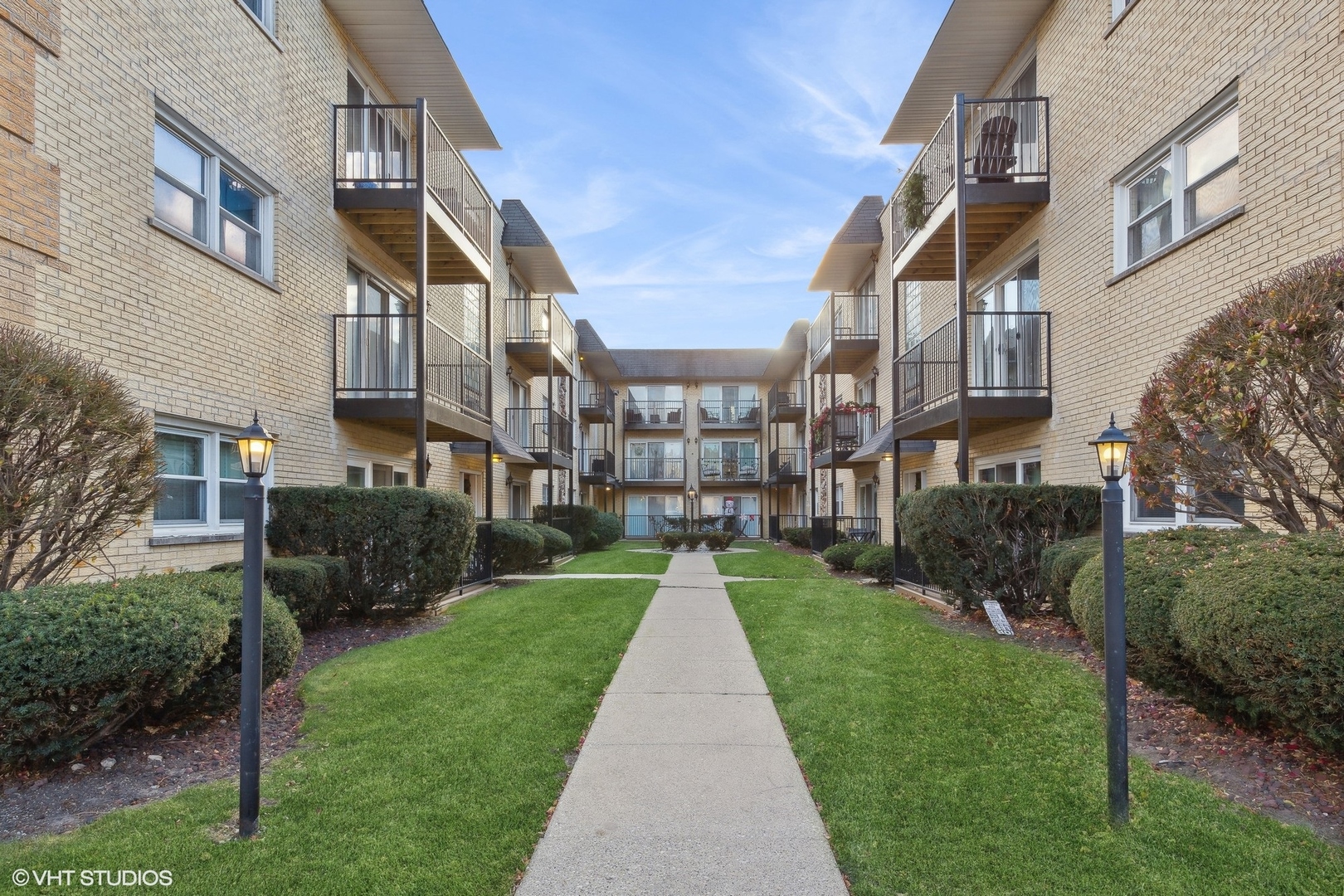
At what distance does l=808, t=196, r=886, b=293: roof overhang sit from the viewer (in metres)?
19.1

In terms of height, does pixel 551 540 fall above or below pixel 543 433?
below

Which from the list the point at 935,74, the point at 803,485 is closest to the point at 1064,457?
the point at 935,74

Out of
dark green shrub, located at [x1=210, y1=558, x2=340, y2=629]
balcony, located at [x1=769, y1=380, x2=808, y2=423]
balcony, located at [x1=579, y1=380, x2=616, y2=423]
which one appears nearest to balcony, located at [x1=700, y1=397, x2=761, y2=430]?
balcony, located at [x1=769, y1=380, x2=808, y2=423]

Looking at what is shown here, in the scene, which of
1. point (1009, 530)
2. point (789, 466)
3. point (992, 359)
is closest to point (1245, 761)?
point (1009, 530)

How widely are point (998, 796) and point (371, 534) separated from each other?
23.3 ft

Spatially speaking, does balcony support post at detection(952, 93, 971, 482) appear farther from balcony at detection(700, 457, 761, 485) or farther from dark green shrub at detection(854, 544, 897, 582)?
balcony at detection(700, 457, 761, 485)

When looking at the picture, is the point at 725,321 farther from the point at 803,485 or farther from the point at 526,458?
the point at 526,458

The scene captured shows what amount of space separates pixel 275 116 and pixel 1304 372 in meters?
10.3

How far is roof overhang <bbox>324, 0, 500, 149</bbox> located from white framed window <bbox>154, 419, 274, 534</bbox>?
6.42 metres

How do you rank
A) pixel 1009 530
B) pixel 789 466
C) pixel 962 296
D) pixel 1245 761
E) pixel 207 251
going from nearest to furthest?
1. pixel 1245 761
2. pixel 207 251
3. pixel 1009 530
4. pixel 962 296
5. pixel 789 466

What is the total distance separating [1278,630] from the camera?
Result: 3.45m

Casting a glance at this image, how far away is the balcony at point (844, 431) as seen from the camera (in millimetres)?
19406

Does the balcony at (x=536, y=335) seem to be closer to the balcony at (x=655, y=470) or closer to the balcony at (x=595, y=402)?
the balcony at (x=595, y=402)

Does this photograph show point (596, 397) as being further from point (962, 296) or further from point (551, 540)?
point (962, 296)
